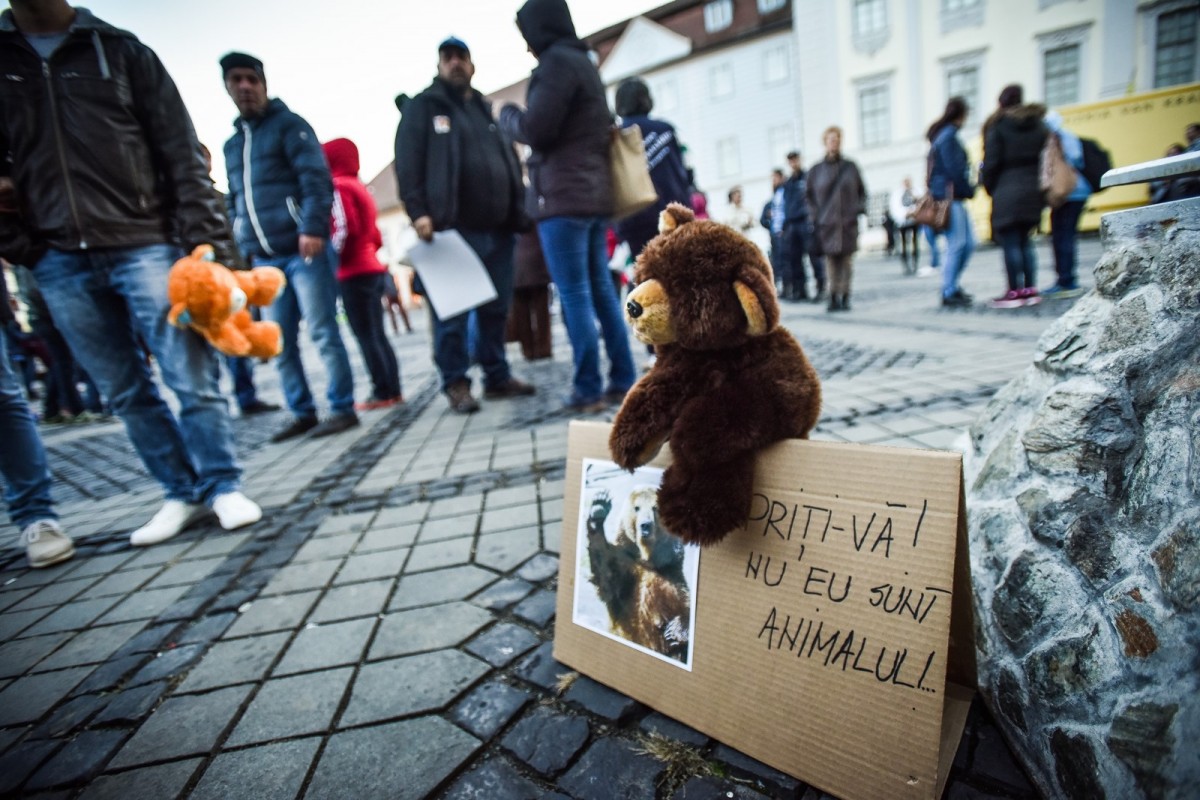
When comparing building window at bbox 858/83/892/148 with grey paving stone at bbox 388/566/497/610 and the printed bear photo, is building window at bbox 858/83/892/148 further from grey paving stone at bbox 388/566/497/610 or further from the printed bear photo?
the printed bear photo

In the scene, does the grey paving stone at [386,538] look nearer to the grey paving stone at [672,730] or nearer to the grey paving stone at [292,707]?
the grey paving stone at [292,707]

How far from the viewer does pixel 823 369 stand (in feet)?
13.5

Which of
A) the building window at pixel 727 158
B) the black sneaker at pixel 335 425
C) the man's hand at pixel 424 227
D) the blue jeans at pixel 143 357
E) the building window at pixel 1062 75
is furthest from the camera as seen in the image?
the building window at pixel 727 158

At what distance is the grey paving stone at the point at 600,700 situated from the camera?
1248 mm

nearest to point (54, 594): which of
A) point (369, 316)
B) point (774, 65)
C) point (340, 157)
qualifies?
point (369, 316)

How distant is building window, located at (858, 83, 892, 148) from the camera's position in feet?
69.9

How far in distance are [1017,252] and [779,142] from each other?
22.3 m

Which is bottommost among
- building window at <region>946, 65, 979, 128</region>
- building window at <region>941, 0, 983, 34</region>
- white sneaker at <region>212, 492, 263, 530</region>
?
white sneaker at <region>212, 492, 263, 530</region>

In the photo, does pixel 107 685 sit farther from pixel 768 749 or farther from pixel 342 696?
pixel 768 749

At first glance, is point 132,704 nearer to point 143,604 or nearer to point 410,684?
point 143,604

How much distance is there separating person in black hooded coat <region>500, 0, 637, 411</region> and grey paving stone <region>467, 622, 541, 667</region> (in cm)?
213

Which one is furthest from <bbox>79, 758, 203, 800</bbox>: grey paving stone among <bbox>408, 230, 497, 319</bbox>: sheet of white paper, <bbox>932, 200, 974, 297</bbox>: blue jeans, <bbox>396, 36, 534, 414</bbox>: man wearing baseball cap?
<bbox>932, 200, 974, 297</bbox>: blue jeans

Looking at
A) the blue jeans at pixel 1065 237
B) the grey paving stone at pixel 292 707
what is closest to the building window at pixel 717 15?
the blue jeans at pixel 1065 237

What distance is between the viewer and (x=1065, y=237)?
227 inches
